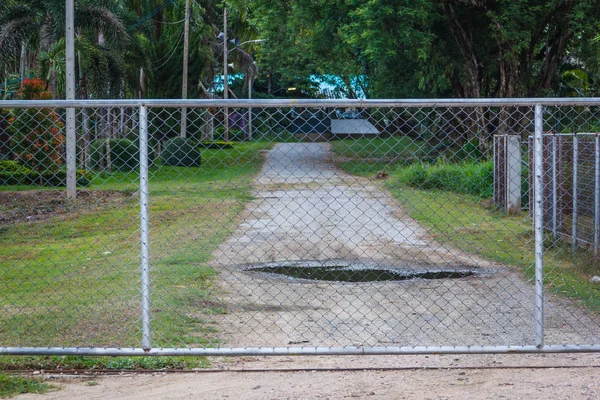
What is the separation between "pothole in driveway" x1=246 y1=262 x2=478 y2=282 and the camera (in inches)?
402

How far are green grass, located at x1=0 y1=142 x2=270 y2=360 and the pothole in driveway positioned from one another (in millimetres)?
1029

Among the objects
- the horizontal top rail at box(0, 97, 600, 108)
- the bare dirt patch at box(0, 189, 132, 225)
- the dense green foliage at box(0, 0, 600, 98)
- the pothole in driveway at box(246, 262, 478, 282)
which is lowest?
the pothole in driveway at box(246, 262, 478, 282)

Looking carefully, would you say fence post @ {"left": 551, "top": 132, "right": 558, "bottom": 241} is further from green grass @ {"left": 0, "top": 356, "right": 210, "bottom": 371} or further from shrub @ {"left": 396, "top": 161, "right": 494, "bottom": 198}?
shrub @ {"left": 396, "top": 161, "right": 494, "bottom": 198}

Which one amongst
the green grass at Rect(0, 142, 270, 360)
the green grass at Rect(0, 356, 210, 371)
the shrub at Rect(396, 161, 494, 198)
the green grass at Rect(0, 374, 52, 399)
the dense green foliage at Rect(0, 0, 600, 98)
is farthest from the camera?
the dense green foliage at Rect(0, 0, 600, 98)

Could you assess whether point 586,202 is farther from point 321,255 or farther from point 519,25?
point 519,25

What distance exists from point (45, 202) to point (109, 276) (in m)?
10.9

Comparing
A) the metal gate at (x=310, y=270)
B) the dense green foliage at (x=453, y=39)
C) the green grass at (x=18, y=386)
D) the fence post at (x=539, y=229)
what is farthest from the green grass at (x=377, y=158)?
the green grass at (x=18, y=386)

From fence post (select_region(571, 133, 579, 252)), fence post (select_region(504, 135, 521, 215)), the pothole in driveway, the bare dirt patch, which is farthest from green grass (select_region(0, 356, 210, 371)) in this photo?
the bare dirt patch

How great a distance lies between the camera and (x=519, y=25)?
2445 cm

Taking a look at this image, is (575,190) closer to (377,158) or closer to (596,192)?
(596,192)

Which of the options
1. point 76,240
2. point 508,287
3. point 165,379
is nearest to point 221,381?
point 165,379

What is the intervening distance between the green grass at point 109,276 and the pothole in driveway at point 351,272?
103cm

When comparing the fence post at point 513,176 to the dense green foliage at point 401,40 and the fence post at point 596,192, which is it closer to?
the fence post at point 596,192

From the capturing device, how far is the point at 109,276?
32.3ft
